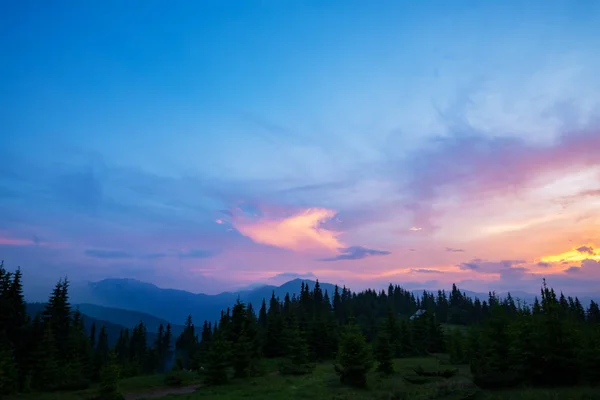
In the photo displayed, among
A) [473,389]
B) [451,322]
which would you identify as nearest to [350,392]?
[473,389]

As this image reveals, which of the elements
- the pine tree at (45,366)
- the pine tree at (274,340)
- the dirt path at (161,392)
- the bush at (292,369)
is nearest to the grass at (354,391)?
the dirt path at (161,392)

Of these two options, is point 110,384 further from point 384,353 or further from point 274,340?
point 274,340

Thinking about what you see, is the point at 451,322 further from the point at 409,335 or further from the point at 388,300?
the point at 409,335

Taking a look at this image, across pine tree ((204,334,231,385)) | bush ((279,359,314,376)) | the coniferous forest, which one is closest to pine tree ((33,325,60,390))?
the coniferous forest

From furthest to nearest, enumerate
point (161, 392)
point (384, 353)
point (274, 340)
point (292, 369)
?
point (274, 340) < point (292, 369) < point (384, 353) < point (161, 392)

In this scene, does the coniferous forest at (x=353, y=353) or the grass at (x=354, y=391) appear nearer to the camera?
the grass at (x=354, y=391)

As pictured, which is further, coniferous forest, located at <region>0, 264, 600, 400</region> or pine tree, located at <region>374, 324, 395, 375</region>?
pine tree, located at <region>374, 324, 395, 375</region>

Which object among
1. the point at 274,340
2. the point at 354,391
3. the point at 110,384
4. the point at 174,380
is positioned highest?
the point at 110,384

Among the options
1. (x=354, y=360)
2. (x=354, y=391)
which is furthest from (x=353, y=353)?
(x=354, y=391)

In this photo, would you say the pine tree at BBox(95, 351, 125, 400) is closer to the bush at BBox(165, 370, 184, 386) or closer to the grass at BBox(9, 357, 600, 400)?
the grass at BBox(9, 357, 600, 400)

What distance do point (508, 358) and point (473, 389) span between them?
7.30m

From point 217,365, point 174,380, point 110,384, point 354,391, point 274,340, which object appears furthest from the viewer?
point 274,340

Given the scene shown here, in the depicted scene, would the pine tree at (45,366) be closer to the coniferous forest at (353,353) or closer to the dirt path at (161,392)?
the coniferous forest at (353,353)

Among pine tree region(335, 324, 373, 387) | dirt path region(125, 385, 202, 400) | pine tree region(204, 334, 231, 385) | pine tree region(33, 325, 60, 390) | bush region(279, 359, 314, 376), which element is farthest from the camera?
bush region(279, 359, 314, 376)
